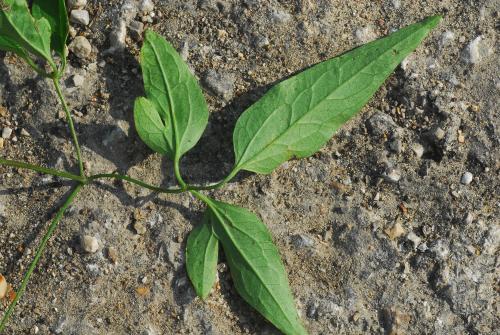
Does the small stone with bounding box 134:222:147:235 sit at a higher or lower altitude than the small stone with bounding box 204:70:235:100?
lower

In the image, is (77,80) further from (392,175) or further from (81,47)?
(392,175)

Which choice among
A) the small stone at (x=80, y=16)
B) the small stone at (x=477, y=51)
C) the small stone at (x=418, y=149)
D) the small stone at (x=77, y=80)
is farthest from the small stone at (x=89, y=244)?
the small stone at (x=477, y=51)

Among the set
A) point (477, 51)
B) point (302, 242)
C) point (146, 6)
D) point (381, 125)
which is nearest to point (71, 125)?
point (146, 6)

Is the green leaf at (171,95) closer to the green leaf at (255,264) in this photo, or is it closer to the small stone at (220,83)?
the small stone at (220,83)

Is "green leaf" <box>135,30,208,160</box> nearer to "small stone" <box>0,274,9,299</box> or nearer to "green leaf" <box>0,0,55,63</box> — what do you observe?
"green leaf" <box>0,0,55,63</box>

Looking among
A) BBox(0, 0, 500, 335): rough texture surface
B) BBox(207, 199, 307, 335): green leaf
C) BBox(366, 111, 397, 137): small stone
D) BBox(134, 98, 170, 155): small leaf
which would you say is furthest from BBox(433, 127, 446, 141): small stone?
BBox(134, 98, 170, 155): small leaf

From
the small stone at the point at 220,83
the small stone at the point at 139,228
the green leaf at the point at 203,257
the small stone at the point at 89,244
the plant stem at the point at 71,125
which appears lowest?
the green leaf at the point at 203,257
